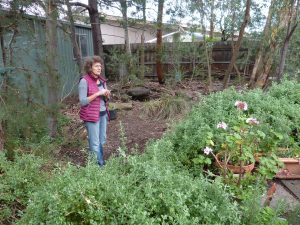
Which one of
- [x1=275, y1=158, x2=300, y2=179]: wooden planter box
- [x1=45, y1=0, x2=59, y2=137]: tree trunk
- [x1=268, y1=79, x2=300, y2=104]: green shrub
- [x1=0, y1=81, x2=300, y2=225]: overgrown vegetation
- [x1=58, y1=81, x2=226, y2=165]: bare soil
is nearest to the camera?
[x1=0, y1=81, x2=300, y2=225]: overgrown vegetation

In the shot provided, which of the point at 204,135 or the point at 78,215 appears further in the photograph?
the point at 204,135

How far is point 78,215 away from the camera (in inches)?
68.1

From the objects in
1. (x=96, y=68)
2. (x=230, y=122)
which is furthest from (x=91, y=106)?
(x=230, y=122)

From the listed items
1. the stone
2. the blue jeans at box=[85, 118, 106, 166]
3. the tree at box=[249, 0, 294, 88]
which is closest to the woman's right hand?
the blue jeans at box=[85, 118, 106, 166]

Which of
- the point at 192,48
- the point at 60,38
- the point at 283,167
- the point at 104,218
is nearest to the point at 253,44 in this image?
the point at 192,48

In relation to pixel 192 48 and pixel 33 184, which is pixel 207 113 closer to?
pixel 33 184

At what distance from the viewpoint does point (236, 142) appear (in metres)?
2.64

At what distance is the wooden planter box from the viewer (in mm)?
3121

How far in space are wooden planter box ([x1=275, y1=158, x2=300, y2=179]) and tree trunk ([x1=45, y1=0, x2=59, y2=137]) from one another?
3352 mm

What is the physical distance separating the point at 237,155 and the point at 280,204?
0.86 m

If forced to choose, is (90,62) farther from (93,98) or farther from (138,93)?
(138,93)

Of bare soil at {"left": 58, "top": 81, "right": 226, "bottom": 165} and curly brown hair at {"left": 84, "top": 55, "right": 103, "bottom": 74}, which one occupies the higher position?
curly brown hair at {"left": 84, "top": 55, "right": 103, "bottom": 74}

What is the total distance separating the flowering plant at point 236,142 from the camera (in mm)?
2684

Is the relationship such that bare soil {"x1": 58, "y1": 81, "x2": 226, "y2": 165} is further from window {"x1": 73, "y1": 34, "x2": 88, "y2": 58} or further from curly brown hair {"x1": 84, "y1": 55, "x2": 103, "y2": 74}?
window {"x1": 73, "y1": 34, "x2": 88, "y2": 58}
